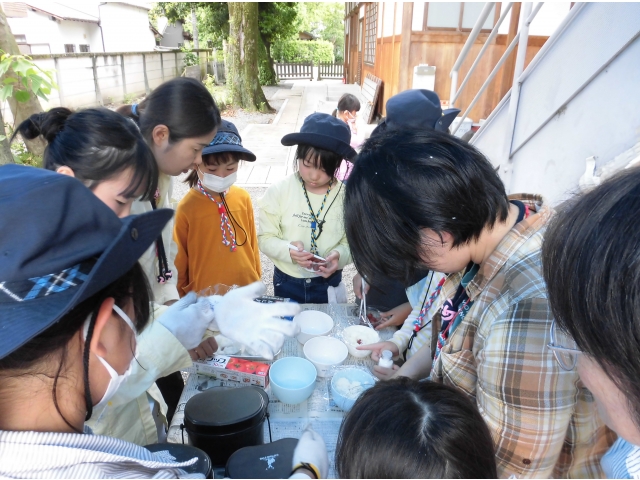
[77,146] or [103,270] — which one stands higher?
[77,146]

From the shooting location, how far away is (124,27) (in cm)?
2228

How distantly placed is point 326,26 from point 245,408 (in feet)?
194

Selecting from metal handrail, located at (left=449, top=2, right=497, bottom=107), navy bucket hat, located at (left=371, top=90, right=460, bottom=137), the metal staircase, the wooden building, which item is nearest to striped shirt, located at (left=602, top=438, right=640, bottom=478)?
the metal staircase

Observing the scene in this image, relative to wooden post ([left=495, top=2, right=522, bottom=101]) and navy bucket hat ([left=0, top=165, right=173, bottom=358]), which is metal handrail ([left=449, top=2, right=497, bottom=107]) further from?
navy bucket hat ([left=0, top=165, right=173, bottom=358])

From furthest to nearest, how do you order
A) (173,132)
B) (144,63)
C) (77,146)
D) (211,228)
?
(144,63) → (211,228) → (173,132) → (77,146)

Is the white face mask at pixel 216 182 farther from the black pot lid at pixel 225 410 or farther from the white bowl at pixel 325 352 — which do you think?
the black pot lid at pixel 225 410

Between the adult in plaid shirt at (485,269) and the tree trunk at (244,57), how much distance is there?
503 inches

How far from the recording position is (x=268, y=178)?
727cm

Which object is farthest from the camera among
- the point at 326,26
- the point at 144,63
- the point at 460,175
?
the point at 326,26

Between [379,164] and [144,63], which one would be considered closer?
[379,164]

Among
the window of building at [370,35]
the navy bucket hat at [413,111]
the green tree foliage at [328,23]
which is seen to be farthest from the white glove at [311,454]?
the green tree foliage at [328,23]

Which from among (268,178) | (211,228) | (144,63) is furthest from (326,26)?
(211,228)

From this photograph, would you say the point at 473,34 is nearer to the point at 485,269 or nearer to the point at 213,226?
the point at 213,226

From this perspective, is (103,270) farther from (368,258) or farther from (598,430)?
(598,430)
